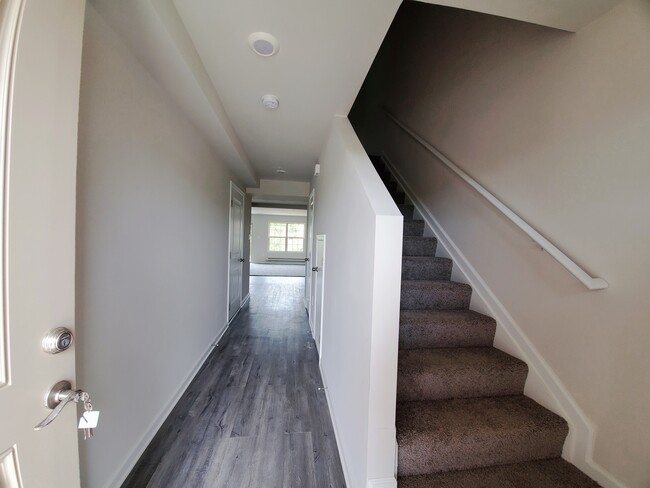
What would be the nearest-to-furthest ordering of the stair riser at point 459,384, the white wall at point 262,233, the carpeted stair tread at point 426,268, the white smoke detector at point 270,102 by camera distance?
the stair riser at point 459,384 < the white smoke detector at point 270,102 < the carpeted stair tread at point 426,268 < the white wall at point 262,233

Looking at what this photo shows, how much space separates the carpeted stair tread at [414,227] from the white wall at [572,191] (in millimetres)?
425

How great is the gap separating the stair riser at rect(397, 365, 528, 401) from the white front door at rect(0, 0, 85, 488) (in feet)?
4.57

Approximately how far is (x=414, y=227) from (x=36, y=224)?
257 cm

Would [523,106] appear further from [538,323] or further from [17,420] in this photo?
[17,420]

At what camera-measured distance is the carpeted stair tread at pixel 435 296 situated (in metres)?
1.87

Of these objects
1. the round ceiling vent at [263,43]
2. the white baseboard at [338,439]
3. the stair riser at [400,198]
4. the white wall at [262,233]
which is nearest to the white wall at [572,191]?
the stair riser at [400,198]

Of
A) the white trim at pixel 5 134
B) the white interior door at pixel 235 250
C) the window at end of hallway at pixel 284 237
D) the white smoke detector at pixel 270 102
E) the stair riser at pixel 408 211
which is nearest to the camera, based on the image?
the white trim at pixel 5 134

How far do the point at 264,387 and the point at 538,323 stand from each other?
6.90ft

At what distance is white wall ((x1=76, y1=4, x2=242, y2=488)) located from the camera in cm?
105

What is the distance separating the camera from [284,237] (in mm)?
11859

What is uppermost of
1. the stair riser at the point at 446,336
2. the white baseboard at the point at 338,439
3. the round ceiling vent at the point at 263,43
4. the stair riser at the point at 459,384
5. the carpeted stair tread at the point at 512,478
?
the round ceiling vent at the point at 263,43

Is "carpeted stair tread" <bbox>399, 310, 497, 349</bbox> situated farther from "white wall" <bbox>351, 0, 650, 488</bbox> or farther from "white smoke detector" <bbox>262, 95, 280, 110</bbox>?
"white smoke detector" <bbox>262, 95, 280, 110</bbox>

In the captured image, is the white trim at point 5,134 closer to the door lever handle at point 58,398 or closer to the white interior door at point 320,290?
the door lever handle at point 58,398

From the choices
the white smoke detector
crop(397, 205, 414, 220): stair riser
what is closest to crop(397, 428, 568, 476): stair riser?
crop(397, 205, 414, 220): stair riser
